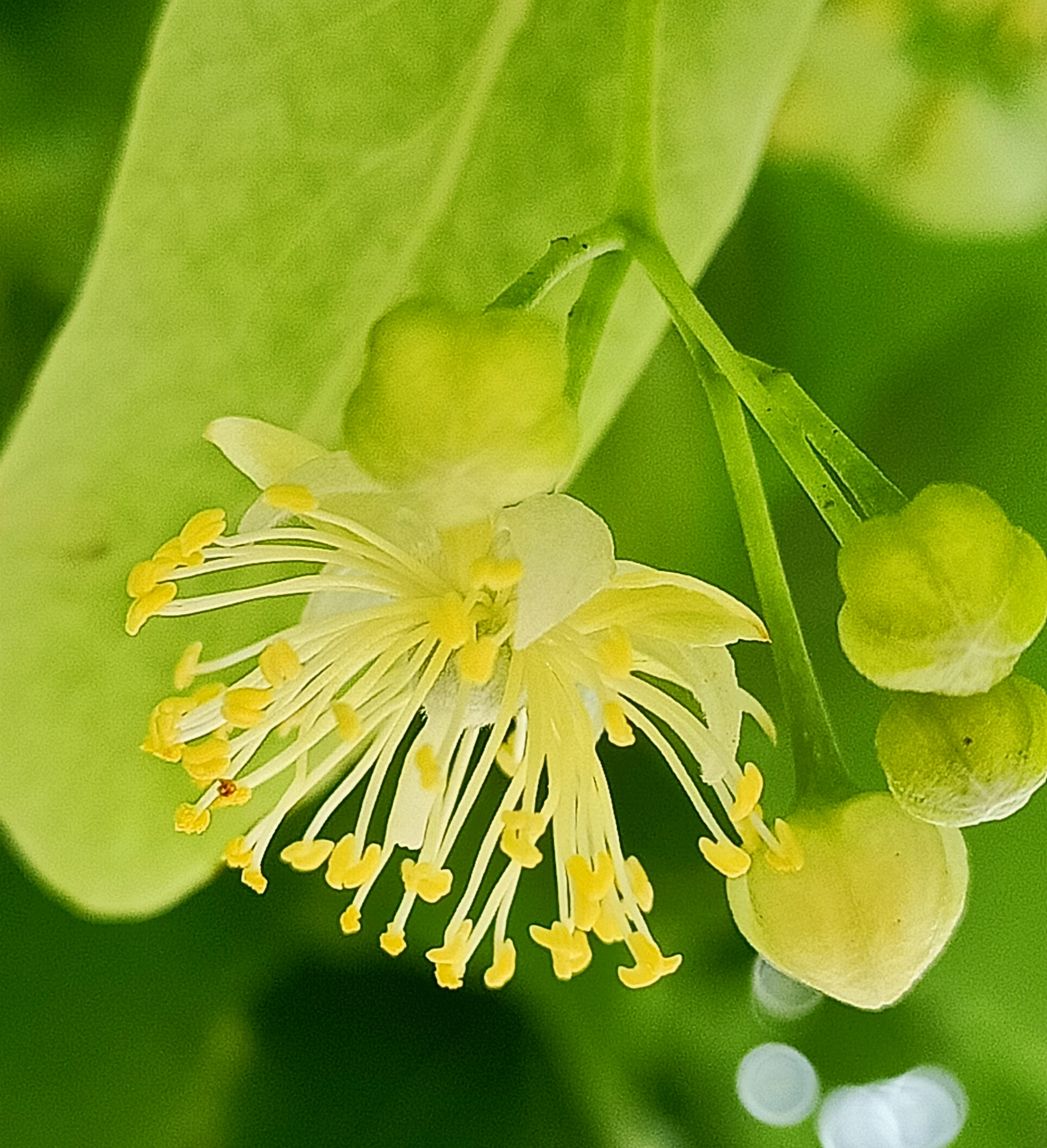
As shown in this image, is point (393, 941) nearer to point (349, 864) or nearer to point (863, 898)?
point (349, 864)

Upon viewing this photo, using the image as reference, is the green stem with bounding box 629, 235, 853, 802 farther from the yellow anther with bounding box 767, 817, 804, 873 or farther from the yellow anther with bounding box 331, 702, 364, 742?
the yellow anther with bounding box 331, 702, 364, 742

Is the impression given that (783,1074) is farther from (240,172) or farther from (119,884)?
(240,172)

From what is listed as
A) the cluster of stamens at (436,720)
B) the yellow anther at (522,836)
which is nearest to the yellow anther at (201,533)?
the cluster of stamens at (436,720)

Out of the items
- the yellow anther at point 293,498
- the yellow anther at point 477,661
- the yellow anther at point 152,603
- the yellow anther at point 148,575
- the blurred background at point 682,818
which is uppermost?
the yellow anther at point 293,498

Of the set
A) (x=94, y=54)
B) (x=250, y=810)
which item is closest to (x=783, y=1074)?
(x=250, y=810)

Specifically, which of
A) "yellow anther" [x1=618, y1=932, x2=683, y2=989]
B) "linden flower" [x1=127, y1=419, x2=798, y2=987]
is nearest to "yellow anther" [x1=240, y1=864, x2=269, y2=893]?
"linden flower" [x1=127, y1=419, x2=798, y2=987]

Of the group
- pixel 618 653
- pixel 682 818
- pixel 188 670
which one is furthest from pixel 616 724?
pixel 682 818

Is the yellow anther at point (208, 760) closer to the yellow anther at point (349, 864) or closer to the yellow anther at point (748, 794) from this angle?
the yellow anther at point (349, 864)
